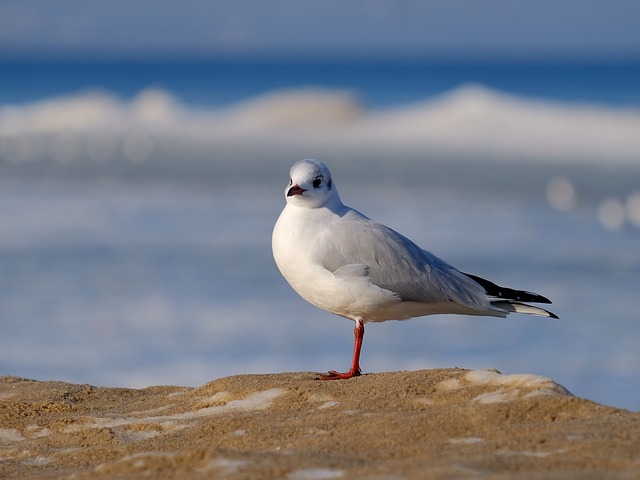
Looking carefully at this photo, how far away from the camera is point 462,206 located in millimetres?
17406

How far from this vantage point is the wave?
29.4m

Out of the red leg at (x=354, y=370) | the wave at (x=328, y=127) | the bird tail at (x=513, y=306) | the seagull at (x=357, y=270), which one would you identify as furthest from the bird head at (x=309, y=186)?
the wave at (x=328, y=127)

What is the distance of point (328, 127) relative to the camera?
4012 cm

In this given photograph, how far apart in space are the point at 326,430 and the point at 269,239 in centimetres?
1039

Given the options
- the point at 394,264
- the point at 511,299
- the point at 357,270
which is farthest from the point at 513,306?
the point at 357,270

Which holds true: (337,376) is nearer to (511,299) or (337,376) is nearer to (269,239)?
(511,299)

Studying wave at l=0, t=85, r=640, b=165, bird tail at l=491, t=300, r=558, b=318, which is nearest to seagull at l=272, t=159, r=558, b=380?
bird tail at l=491, t=300, r=558, b=318

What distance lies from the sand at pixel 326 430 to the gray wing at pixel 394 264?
0.52 m

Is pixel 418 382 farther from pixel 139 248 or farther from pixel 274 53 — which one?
pixel 274 53

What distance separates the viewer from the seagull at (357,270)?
5.23 m

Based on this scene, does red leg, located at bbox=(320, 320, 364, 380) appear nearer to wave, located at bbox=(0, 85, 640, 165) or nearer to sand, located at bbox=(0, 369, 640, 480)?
sand, located at bbox=(0, 369, 640, 480)

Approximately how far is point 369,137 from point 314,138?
1754 millimetres

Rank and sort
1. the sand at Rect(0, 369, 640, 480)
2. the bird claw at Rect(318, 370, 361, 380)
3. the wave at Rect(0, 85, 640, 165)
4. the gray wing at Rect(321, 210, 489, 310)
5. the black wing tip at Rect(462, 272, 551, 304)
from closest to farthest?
1. the sand at Rect(0, 369, 640, 480)
2. the bird claw at Rect(318, 370, 361, 380)
3. the gray wing at Rect(321, 210, 489, 310)
4. the black wing tip at Rect(462, 272, 551, 304)
5. the wave at Rect(0, 85, 640, 165)

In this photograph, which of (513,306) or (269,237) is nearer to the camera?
(513,306)
